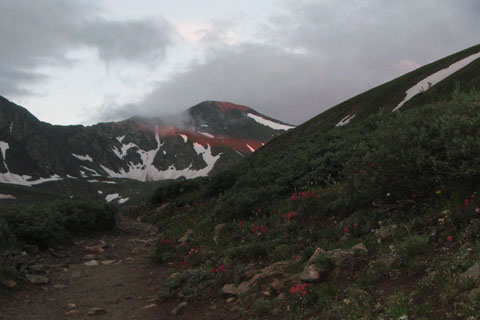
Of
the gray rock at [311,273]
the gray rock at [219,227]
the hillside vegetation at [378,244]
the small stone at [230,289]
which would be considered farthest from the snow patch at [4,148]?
the gray rock at [311,273]

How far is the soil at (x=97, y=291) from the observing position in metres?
6.63

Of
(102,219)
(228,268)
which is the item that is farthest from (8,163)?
(228,268)

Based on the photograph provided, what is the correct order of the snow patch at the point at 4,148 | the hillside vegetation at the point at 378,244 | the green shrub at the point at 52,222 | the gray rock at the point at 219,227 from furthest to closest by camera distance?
the snow patch at the point at 4,148 → the gray rock at the point at 219,227 → the green shrub at the point at 52,222 → the hillside vegetation at the point at 378,244

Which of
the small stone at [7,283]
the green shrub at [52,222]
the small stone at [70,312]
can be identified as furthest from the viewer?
the green shrub at [52,222]

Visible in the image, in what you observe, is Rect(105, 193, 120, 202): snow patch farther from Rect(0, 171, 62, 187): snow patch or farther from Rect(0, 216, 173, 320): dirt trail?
Rect(0, 216, 173, 320): dirt trail

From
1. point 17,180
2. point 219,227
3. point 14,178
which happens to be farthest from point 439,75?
point 14,178

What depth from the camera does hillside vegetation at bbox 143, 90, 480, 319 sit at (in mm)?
4348

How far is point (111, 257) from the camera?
38.1 ft

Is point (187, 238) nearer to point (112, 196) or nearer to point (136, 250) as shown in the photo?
point (136, 250)

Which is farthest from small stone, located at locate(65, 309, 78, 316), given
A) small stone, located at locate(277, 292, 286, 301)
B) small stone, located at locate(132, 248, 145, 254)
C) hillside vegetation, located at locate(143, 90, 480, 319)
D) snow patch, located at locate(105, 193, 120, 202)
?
snow patch, located at locate(105, 193, 120, 202)

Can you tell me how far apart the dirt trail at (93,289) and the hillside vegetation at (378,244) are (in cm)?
74

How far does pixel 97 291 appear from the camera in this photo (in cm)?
817

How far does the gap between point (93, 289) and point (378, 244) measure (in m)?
6.50

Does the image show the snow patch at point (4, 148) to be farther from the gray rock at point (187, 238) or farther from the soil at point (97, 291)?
the gray rock at point (187, 238)
